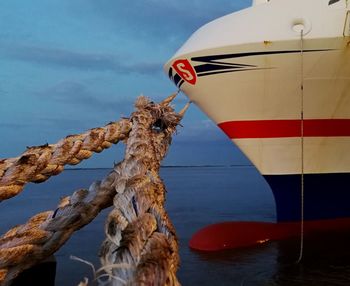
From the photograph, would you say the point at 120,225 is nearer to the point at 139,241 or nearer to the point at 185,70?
the point at 139,241

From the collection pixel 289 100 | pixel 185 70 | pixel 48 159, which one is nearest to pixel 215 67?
pixel 185 70

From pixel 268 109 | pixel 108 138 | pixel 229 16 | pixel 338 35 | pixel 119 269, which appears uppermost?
pixel 229 16

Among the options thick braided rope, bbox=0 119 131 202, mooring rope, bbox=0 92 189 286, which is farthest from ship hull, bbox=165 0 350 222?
mooring rope, bbox=0 92 189 286

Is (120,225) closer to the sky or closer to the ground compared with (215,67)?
closer to the ground

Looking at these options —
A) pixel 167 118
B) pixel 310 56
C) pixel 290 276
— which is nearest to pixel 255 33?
pixel 310 56

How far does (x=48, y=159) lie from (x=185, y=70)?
628cm

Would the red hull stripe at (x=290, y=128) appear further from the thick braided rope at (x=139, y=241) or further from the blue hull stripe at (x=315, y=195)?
the thick braided rope at (x=139, y=241)

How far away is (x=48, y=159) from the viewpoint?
276 centimetres

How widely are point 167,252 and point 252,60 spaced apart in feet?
22.3

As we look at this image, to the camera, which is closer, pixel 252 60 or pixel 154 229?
pixel 154 229

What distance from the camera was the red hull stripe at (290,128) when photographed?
7914 mm

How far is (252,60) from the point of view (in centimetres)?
778

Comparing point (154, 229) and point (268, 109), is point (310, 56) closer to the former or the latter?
point (268, 109)

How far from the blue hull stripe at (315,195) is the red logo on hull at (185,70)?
2.57m
